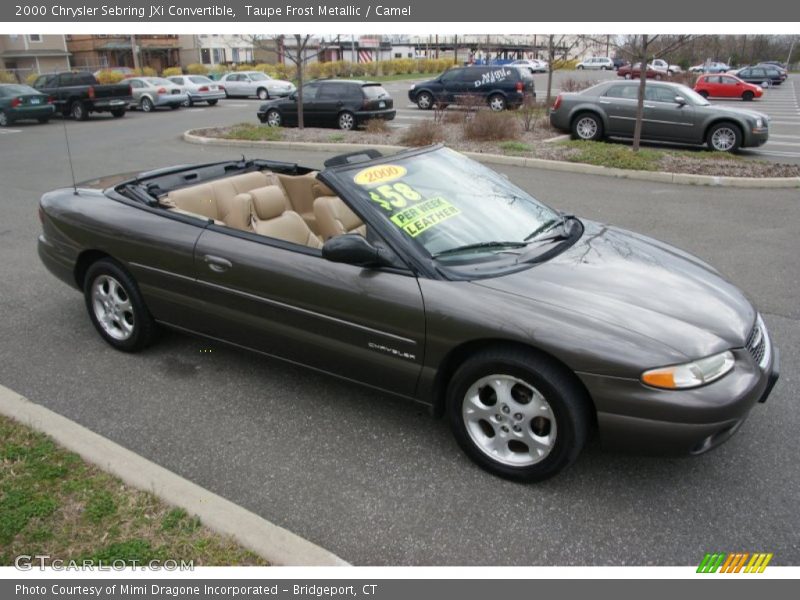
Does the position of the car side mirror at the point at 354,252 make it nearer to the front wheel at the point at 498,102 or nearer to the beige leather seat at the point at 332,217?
the beige leather seat at the point at 332,217

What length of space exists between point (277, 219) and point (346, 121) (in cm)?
1339

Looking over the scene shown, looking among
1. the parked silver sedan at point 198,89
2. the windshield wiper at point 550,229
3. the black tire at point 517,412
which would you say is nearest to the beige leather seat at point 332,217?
the windshield wiper at point 550,229

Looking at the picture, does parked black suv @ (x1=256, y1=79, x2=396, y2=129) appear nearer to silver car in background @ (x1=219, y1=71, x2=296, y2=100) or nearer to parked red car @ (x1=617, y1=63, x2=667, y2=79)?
silver car in background @ (x1=219, y1=71, x2=296, y2=100)

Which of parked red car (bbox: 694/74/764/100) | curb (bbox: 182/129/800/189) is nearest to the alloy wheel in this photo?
curb (bbox: 182/129/800/189)

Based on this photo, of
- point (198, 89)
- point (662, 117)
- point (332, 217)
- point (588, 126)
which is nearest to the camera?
point (332, 217)

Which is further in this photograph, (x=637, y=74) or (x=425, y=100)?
(x=637, y=74)

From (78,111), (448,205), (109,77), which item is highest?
(109,77)

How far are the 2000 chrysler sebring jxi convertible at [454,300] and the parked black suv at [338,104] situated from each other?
13.0m

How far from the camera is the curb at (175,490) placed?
8.36ft

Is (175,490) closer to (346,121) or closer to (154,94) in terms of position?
(346,121)

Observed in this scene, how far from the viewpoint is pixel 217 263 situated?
378 centimetres

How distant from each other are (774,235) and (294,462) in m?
6.44

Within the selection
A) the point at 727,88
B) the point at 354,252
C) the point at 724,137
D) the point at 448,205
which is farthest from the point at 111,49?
the point at 354,252

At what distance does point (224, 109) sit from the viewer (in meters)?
26.9
